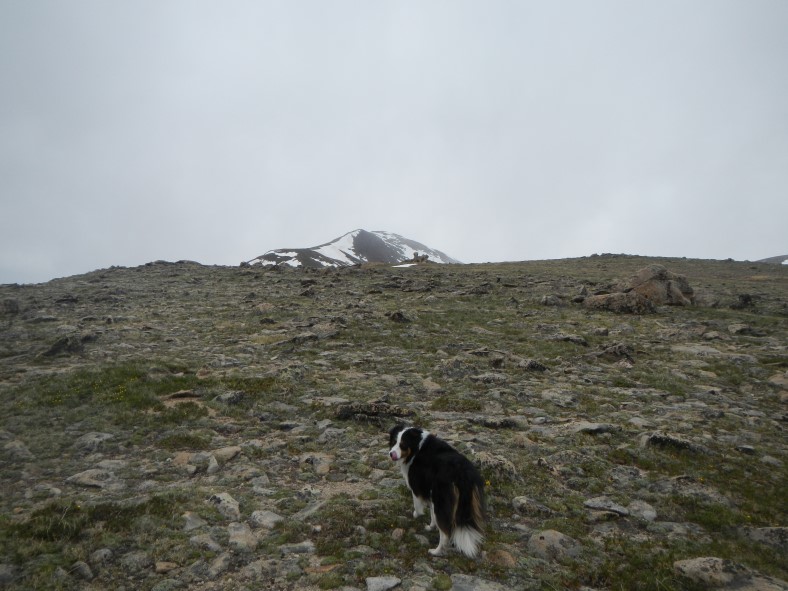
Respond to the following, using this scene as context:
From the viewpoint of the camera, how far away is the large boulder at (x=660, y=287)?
2758cm

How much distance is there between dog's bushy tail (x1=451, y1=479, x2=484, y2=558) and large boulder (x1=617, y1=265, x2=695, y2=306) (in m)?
26.0

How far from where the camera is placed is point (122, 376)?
14250 millimetres

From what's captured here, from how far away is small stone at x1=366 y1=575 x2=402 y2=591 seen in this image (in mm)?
5484

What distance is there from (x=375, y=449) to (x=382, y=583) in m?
4.41

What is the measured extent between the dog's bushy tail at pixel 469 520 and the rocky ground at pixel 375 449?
0.98 feet

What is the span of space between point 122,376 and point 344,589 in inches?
484

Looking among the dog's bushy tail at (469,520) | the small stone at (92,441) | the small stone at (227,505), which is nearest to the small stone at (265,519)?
the small stone at (227,505)

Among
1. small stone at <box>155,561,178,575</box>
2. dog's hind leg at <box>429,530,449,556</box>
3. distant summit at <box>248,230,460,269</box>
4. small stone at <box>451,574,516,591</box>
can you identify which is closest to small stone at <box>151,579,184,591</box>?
small stone at <box>155,561,178,575</box>

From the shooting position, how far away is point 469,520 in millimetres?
6230

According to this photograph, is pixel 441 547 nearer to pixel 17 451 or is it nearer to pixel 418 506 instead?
pixel 418 506

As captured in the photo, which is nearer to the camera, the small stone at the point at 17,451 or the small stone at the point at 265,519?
the small stone at the point at 265,519

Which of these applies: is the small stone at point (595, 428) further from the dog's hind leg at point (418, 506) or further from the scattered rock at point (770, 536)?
the dog's hind leg at point (418, 506)

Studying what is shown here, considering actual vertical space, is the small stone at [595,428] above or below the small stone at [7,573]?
above

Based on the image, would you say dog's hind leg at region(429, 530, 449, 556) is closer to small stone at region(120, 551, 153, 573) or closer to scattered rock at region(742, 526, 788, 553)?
small stone at region(120, 551, 153, 573)
